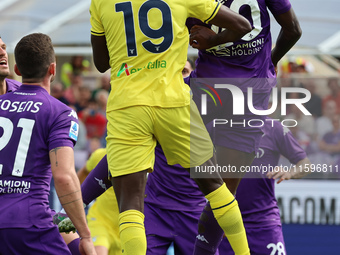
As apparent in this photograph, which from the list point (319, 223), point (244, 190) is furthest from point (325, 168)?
point (244, 190)

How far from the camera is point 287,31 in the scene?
523 centimetres

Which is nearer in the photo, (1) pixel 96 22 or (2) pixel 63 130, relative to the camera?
(2) pixel 63 130

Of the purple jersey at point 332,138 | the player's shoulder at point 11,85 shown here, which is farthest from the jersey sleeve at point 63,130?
the purple jersey at point 332,138

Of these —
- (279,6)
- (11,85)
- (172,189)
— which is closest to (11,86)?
(11,85)

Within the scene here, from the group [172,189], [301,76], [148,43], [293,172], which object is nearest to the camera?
[148,43]

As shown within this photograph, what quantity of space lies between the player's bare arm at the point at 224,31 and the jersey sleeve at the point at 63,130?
1116 mm

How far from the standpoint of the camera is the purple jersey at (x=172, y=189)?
6004 millimetres

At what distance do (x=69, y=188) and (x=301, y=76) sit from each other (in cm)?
836

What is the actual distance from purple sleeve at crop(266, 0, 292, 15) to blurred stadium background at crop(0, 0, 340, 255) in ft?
13.8

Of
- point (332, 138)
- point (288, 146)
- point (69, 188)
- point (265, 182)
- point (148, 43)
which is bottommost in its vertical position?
point (332, 138)

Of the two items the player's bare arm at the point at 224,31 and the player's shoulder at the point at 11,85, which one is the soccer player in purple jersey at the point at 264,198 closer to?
the player's bare arm at the point at 224,31

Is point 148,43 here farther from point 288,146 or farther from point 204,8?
point 288,146

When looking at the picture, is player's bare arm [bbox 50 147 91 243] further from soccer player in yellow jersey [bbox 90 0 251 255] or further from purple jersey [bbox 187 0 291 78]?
purple jersey [bbox 187 0 291 78]

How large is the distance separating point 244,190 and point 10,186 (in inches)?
113
